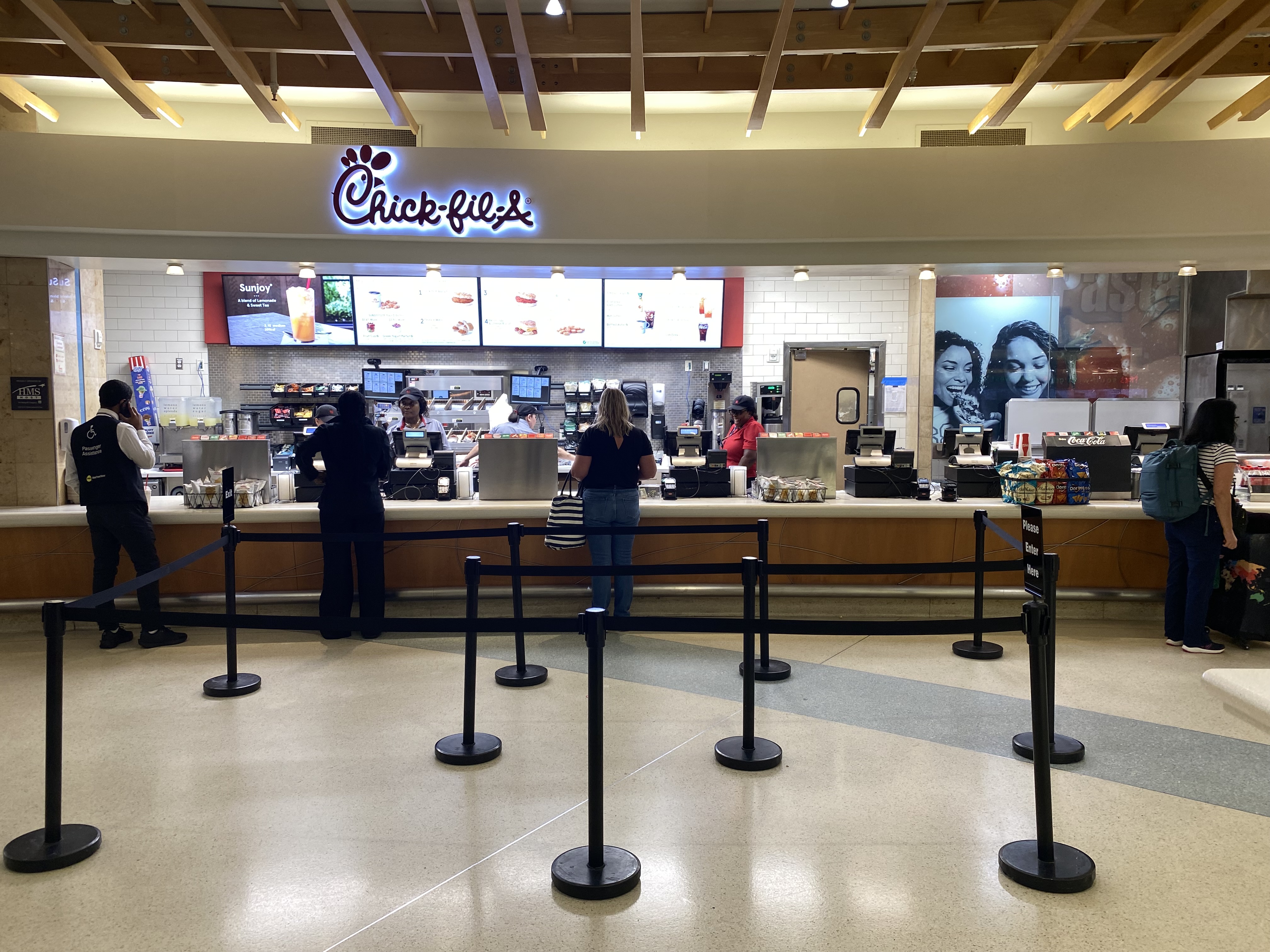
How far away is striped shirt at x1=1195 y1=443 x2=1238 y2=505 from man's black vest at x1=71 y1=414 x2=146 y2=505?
6.76 meters

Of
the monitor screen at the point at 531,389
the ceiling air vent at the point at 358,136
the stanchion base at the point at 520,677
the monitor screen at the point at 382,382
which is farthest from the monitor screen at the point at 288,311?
the stanchion base at the point at 520,677

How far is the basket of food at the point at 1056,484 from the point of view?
5938mm

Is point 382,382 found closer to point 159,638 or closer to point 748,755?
point 159,638

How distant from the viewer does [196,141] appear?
5676 mm

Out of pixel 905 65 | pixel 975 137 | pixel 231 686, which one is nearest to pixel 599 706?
pixel 231 686

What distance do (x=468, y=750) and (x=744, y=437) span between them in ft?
13.9

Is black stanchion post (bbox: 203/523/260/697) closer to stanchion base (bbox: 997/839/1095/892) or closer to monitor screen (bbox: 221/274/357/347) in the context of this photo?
stanchion base (bbox: 997/839/1095/892)

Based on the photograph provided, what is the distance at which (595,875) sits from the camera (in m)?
2.61

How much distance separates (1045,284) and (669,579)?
7.06 meters

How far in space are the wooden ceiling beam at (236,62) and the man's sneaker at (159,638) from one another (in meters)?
3.43

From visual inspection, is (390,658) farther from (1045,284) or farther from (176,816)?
(1045,284)

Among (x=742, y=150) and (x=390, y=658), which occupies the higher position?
(x=742, y=150)

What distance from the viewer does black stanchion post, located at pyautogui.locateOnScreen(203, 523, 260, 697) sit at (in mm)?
4398

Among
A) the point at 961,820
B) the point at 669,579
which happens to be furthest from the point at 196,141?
the point at 961,820
